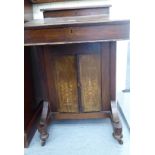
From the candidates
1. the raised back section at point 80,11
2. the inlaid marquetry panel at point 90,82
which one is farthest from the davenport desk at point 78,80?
the raised back section at point 80,11

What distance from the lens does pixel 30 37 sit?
4.30 ft

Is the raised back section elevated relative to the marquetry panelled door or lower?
elevated

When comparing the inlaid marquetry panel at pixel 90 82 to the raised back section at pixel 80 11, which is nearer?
the inlaid marquetry panel at pixel 90 82

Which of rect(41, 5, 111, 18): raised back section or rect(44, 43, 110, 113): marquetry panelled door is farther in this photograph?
rect(41, 5, 111, 18): raised back section

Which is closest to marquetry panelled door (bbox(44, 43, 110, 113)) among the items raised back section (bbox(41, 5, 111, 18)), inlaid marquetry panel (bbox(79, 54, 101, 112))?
inlaid marquetry panel (bbox(79, 54, 101, 112))

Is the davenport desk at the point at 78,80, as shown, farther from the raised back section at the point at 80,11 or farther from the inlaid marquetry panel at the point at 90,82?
the raised back section at the point at 80,11

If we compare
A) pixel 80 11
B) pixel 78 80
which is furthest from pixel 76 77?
pixel 80 11

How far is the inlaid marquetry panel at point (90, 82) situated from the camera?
1.72 meters

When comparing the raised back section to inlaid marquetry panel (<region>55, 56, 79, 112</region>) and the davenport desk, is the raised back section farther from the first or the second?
inlaid marquetry panel (<region>55, 56, 79, 112</region>)

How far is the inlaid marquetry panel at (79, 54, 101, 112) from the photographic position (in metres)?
1.72

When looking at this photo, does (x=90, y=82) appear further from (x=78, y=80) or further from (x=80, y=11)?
(x=80, y=11)
